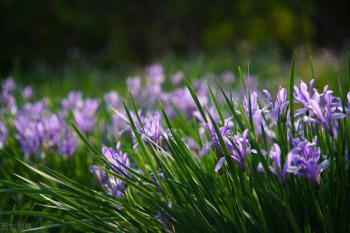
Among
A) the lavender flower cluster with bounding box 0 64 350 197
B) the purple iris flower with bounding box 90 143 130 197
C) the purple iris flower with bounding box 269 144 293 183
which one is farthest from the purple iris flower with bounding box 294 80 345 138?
the purple iris flower with bounding box 90 143 130 197

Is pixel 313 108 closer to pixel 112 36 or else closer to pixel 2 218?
pixel 2 218

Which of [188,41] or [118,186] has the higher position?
[188,41]

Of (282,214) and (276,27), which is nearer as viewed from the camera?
(282,214)

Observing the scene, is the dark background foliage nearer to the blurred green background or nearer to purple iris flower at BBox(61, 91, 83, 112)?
the blurred green background

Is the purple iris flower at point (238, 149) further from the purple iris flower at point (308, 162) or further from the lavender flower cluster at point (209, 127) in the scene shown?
the purple iris flower at point (308, 162)

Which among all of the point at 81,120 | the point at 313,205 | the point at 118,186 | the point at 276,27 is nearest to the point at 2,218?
the point at 81,120

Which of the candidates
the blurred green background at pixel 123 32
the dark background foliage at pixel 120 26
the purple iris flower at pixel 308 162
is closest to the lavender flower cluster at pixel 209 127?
the purple iris flower at pixel 308 162

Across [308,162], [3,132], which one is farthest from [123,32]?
[308,162]
